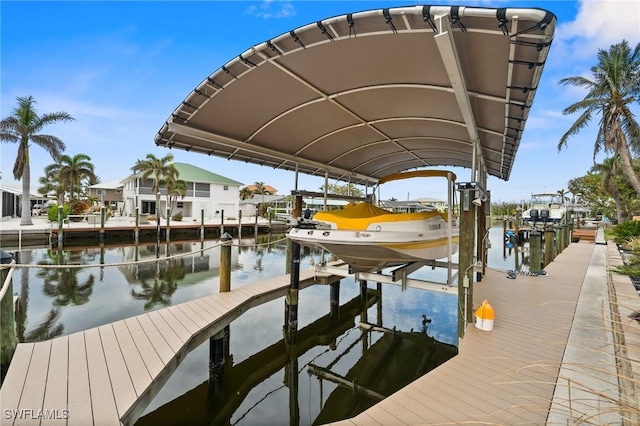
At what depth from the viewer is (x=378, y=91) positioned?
4238 mm

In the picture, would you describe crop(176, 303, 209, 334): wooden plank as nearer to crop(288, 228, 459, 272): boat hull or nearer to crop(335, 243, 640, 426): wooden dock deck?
crop(288, 228, 459, 272): boat hull

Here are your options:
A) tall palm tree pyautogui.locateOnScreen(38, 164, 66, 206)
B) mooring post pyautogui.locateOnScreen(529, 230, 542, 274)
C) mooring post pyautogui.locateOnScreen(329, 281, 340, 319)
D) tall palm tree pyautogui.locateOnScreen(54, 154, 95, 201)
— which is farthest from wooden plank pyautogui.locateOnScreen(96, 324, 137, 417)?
tall palm tree pyautogui.locateOnScreen(38, 164, 66, 206)

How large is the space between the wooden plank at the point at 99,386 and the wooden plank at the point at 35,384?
348 millimetres

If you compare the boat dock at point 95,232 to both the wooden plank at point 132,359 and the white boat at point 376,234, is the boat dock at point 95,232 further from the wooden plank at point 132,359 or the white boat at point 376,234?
the white boat at point 376,234

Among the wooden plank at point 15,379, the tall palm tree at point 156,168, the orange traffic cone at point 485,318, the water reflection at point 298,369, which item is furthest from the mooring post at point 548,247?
the tall palm tree at point 156,168

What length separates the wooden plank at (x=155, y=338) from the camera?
11.4 feet

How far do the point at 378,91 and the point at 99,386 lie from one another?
4627 mm

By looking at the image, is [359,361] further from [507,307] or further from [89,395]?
[89,395]

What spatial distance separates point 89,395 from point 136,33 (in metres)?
8.37

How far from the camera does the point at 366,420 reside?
2463mm

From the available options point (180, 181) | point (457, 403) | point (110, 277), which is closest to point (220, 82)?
point (457, 403)

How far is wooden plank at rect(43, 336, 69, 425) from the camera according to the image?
249 centimetres

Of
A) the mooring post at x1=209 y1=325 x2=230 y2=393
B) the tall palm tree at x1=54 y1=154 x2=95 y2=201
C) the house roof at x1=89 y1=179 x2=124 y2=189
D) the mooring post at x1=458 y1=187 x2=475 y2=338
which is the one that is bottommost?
the mooring post at x1=209 y1=325 x2=230 y2=393

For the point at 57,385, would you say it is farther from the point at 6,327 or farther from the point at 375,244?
the point at 375,244
